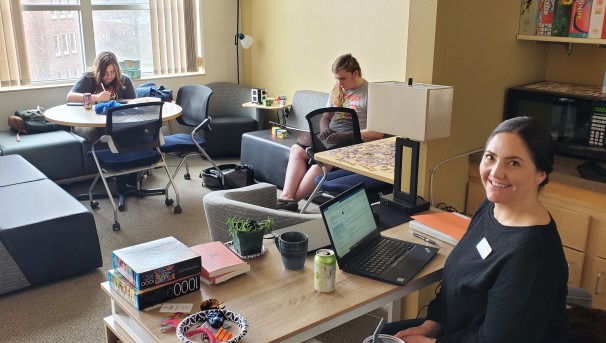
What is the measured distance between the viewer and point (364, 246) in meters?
2.26

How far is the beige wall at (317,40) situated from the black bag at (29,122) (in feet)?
7.81

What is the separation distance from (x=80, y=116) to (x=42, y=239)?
1443mm

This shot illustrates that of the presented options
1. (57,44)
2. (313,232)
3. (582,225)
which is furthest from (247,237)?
(57,44)

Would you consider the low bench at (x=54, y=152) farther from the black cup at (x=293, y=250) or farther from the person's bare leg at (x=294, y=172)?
the black cup at (x=293, y=250)

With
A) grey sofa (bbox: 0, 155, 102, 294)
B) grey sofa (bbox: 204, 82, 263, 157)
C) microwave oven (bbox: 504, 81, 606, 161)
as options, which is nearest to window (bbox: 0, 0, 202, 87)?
grey sofa (bbox: 204, 82, 263, 157)

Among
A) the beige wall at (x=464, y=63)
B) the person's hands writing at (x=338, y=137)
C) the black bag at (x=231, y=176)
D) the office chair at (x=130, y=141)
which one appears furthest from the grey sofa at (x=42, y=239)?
the beige wall at (x=464, y=63)

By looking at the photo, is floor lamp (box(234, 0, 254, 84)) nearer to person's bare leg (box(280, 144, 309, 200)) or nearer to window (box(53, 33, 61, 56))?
window (box(53, 33, 61, 56))

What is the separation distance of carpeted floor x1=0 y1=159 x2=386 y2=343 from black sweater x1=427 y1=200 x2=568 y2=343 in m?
1.26

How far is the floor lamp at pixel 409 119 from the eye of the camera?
2.52m

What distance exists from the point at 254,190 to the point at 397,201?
28.9 inches

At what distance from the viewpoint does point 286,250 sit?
206 centimetres

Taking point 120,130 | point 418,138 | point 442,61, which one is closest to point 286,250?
point 418,138

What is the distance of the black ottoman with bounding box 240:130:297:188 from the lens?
5180 mm

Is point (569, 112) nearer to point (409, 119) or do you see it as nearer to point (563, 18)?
point (563, 18)
